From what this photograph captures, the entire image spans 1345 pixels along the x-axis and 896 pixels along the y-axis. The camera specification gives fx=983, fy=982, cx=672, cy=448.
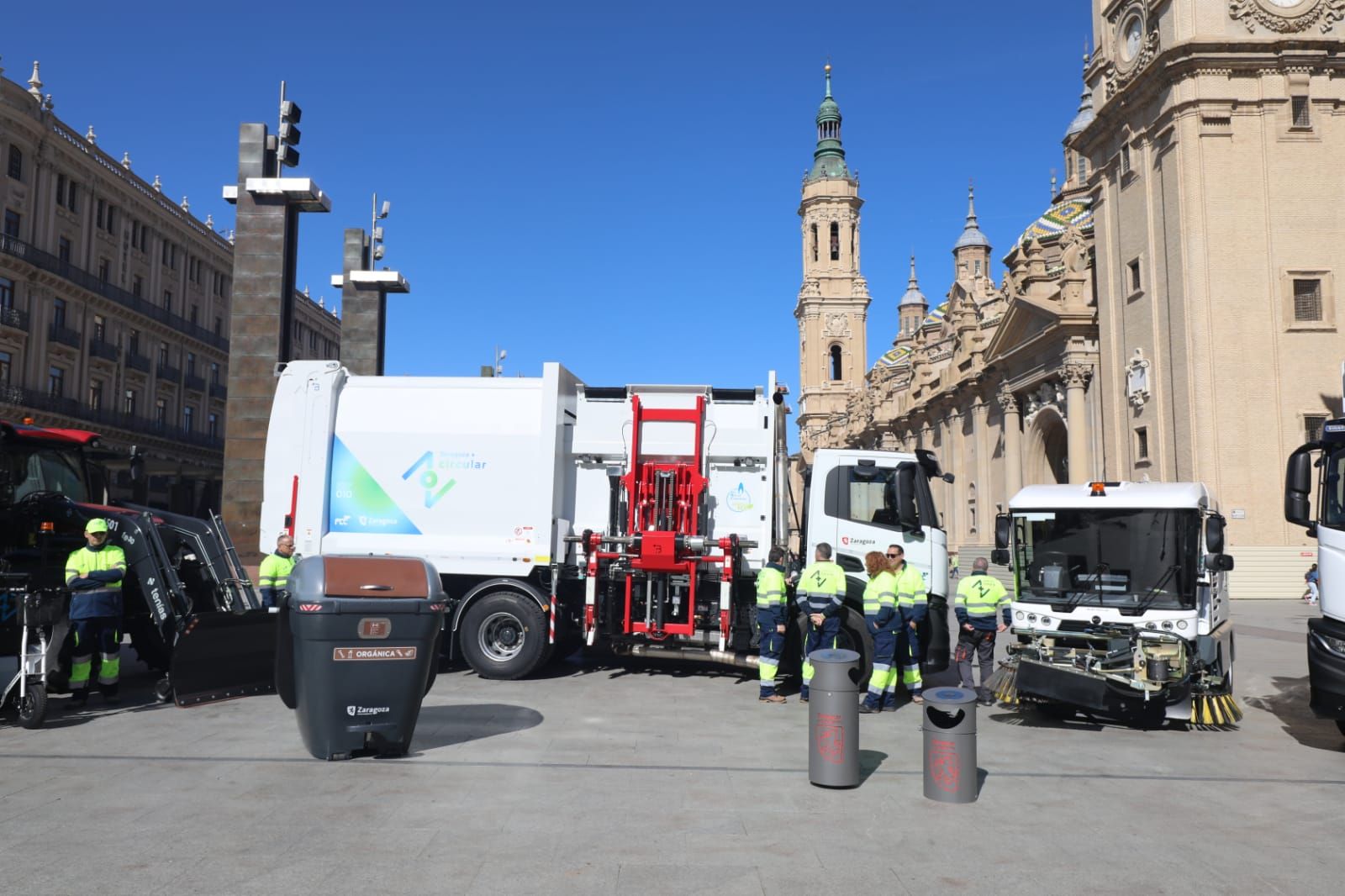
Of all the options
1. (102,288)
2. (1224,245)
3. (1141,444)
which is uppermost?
(102,288)

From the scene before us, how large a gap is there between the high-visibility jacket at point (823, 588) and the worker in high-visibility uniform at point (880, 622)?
0.95 ft

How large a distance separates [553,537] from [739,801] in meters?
5.69

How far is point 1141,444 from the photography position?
33.9m

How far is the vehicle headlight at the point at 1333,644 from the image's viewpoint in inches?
320

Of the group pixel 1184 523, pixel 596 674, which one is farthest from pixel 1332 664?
pixel 596 674

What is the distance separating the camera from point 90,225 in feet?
135

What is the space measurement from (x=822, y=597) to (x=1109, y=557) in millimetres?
2963

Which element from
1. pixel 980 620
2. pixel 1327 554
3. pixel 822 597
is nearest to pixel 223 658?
pixel 822 597

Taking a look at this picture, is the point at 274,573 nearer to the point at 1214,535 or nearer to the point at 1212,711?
the point at 1214,535

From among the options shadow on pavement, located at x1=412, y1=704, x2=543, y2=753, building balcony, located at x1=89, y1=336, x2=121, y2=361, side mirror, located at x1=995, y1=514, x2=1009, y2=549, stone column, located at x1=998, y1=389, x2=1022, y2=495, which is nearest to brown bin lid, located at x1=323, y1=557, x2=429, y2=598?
shadow on pavement, located at x1=412, y1=704, x2=543, y2=753

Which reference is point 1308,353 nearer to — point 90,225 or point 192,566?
point 192,566

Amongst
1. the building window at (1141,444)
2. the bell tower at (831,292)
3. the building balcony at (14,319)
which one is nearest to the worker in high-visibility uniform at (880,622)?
the building window at (1141,444)

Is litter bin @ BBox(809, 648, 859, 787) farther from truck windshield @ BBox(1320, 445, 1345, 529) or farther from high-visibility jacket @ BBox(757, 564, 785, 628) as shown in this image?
truck windshield @ BBox(1320, 445, 1345, 529)

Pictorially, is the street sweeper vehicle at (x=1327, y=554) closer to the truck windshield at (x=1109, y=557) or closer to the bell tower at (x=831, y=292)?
the truck windshield at (x=1109, y=557)
